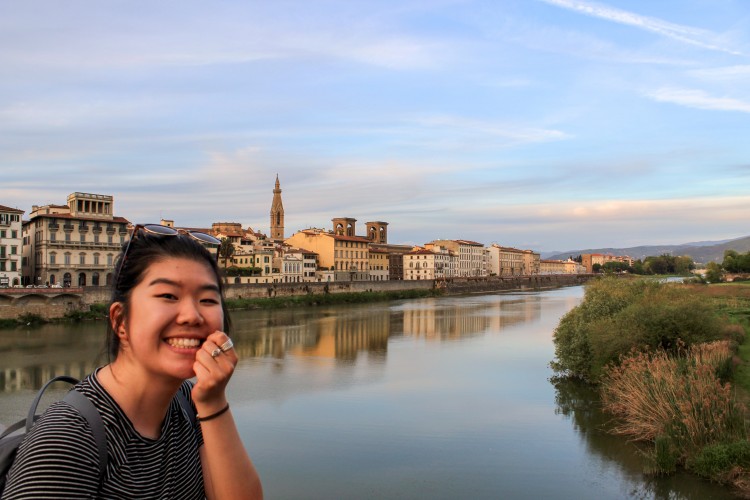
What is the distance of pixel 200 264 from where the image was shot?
1.46 metres

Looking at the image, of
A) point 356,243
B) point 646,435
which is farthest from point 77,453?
point 356,243

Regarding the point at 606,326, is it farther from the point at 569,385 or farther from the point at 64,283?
the point at 64,283

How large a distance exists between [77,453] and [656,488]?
8.94 m

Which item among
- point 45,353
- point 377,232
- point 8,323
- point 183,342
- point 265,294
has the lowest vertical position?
point 45,353

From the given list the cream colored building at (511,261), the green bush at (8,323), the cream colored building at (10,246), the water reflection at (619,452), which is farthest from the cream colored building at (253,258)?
the cream colored building at (511,261)

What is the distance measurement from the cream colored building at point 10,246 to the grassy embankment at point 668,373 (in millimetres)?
30683

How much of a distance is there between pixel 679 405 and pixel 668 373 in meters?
1.25

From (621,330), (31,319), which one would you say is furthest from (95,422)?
(31,319)

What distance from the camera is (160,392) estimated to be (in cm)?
140

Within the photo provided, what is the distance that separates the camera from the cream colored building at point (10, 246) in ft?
114

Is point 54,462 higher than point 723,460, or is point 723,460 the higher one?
point 54,462

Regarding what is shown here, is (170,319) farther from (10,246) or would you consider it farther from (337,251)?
(337,251)

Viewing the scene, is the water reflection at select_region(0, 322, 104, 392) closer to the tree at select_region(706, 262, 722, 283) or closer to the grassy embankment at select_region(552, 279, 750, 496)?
the grassy embankment at select_region(552, 279, 750, 496)

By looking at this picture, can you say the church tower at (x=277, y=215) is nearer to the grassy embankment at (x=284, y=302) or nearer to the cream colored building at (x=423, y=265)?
the cream colored building at (x=423, y=265)
